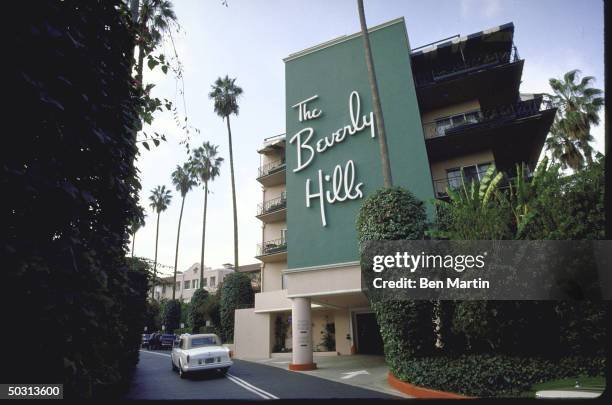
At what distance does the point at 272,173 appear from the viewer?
1255 inches

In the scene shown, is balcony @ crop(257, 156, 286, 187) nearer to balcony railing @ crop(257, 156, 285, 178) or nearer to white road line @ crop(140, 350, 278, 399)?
balcony railing @ crop(257, 156, 285, 178)

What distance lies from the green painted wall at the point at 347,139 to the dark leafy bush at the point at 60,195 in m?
16.4

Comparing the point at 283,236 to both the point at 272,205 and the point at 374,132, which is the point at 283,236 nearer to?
the point at 272,205

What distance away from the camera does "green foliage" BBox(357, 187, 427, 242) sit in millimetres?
13445

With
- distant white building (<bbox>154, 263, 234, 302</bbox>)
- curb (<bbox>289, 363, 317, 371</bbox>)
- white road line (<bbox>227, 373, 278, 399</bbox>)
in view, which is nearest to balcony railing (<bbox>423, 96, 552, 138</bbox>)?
curb (<bbox>289, 363, 317, 371</bbox>)

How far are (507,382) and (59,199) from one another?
10.6 meters

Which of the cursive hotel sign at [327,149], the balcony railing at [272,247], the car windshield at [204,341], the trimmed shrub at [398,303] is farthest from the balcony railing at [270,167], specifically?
the trimmed shrub at [398,303]

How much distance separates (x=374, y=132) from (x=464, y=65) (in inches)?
305

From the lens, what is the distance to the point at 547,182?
11.2 meters

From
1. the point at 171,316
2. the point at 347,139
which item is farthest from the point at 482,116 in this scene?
the point at 171,316

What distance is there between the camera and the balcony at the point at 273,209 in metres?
30.4

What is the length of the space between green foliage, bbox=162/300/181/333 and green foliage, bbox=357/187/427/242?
44175 mm

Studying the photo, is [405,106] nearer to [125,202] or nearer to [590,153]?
[590,153]

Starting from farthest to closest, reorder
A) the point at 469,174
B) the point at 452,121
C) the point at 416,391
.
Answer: the point at 452,121 → the point at 469,174 → the point at 416,391
